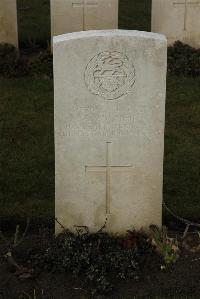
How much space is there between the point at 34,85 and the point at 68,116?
4.20 metres

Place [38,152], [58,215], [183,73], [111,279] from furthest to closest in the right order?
[183,73] < [38,152] < [58,215] < [111,279]

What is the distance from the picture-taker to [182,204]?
19.6ft

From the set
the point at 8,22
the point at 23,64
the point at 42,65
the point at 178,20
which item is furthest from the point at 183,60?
the point at 8,22

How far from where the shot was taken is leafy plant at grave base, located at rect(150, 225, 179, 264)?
193 inches

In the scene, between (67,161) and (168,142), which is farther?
(168,142)

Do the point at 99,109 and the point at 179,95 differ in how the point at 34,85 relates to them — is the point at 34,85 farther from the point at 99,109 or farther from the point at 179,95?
the point at 99,109

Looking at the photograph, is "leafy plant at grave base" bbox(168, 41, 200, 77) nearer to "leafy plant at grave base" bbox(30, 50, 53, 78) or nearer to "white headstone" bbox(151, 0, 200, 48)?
"white headstone" bbox(151, 0, 200, 48)

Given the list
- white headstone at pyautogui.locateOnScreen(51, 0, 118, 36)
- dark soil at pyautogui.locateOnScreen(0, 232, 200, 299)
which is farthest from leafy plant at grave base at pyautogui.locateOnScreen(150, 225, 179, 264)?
white headstone at pyautogui.locateOnScreen(51, 0, 118, 36)

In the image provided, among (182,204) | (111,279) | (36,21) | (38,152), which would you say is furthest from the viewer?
(36,21)

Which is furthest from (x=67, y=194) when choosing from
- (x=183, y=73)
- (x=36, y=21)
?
(x=36, y=21)

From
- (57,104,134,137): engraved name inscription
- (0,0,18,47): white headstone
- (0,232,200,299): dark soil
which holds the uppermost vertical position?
(0,0,18,47): white headstone

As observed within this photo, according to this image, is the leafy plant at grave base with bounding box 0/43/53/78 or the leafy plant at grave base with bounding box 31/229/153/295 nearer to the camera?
the leafy plant at grave base with bounding box 31/229/153/295

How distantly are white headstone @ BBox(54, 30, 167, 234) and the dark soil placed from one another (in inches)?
16.8

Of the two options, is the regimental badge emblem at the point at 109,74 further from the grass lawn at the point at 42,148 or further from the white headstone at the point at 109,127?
the grass lawn at the point at 42,148
